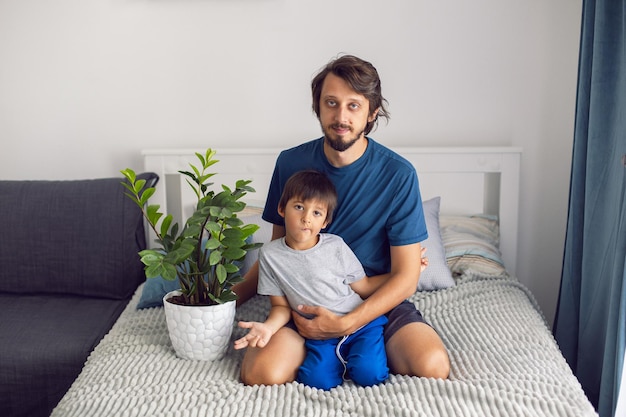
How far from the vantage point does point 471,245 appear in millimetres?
2293

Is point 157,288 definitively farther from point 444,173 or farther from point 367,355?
point 444,173

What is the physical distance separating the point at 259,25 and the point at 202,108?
0.40 meters

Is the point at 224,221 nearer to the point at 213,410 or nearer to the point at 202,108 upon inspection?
the point at 213,410

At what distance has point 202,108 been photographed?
2.62m

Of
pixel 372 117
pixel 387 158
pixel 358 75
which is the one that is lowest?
pixel 387 158

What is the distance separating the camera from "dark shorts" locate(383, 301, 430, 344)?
67.9 inches

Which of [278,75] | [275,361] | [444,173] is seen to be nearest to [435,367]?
A: [275,361]

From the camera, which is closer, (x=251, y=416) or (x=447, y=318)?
(x=251, y=416)

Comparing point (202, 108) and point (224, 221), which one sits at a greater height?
point (202, 108)

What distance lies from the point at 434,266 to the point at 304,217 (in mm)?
683

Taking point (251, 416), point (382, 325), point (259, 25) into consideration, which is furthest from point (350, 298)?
point (259, 25)

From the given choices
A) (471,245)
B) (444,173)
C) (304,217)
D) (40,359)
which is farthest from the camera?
(444,173)

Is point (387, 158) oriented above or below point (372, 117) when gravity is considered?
below

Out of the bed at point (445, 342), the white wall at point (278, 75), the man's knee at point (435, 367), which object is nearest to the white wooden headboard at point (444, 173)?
the bed at point (445, 342)
